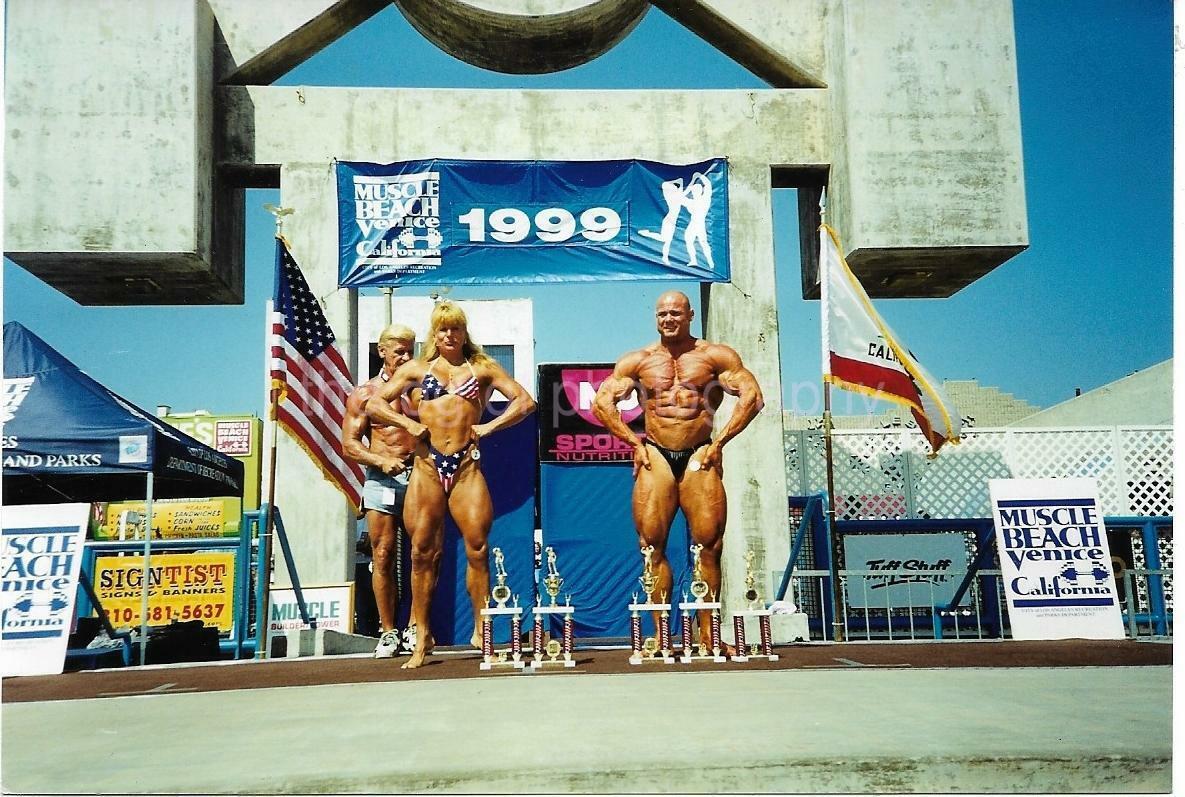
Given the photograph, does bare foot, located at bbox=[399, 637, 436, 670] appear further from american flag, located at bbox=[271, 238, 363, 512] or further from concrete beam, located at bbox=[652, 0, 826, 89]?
concrete beam, located at bbox=[652, 0, 826, 89]

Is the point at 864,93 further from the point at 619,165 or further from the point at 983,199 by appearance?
the point at 619,165

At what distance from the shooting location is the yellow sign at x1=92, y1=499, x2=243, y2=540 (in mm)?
23141

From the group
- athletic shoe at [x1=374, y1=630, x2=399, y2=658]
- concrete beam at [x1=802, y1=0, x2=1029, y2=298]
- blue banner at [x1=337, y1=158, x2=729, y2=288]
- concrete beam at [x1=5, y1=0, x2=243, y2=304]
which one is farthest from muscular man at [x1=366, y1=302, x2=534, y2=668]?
concrete beam at [x1=802, y1=0, x2=1029, y2=298]

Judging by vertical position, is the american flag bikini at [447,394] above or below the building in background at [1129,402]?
below

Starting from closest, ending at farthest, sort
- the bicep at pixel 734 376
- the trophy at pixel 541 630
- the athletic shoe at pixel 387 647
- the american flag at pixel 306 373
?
1. the trophy at pixel 541 630
2. the bicep at pixel 734 376
3. the athletic shoe at pixel 387 647
4. the american flag at pixel 306 373

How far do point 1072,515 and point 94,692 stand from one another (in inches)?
267

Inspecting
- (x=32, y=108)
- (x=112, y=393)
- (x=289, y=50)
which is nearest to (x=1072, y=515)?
(x=112, y=393)

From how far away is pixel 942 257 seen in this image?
1027 cm

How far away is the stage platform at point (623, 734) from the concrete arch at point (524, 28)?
674 centimetres

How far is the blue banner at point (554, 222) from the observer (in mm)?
10180

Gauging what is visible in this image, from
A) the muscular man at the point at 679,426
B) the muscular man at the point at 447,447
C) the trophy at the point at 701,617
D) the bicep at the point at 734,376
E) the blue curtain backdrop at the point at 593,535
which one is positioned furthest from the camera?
the blue curtain backdrop at the point at 593,535

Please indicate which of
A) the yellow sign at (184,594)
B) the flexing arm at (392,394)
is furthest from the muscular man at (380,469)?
the yellow sign at (184,594)

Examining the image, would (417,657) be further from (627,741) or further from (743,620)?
(627,741)

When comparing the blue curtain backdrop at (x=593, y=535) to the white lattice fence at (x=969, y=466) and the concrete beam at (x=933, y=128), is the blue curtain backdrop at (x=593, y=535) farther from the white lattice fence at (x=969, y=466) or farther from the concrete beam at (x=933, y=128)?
the concrete beam at (x=933, y=128)
